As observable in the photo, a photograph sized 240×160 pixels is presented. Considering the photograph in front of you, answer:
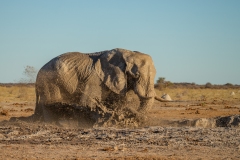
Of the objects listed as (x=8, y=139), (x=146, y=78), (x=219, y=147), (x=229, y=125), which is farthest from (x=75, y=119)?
(x=219, y=147)

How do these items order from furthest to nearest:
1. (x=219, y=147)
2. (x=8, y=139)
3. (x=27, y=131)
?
(x=27, y=131), (x=8, y=139), (x=219, y=147)

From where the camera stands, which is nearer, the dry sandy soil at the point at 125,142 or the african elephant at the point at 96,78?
the dry sandy soil at the point at 125,142

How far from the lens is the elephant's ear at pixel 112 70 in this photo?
15.7m

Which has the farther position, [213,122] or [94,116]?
[94,116]

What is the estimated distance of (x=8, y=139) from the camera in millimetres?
12102

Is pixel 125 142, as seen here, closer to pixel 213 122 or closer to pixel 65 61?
pixel 213 122

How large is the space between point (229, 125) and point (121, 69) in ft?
12.5

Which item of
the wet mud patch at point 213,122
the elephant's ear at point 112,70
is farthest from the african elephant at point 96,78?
the wet mud patch at point 213,122

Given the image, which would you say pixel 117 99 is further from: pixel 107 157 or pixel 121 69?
pixel 107 157

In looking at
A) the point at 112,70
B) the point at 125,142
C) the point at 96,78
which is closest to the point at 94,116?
the point at 96,78

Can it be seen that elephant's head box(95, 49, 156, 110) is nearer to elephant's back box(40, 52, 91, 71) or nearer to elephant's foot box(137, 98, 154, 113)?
elephant's foot box(137, 98, 154, 113)

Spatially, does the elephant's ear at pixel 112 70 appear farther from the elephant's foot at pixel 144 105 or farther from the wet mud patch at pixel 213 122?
the wet mud patch at pixel 213 122

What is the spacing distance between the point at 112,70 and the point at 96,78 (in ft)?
1.74

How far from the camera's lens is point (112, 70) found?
15977 mm
